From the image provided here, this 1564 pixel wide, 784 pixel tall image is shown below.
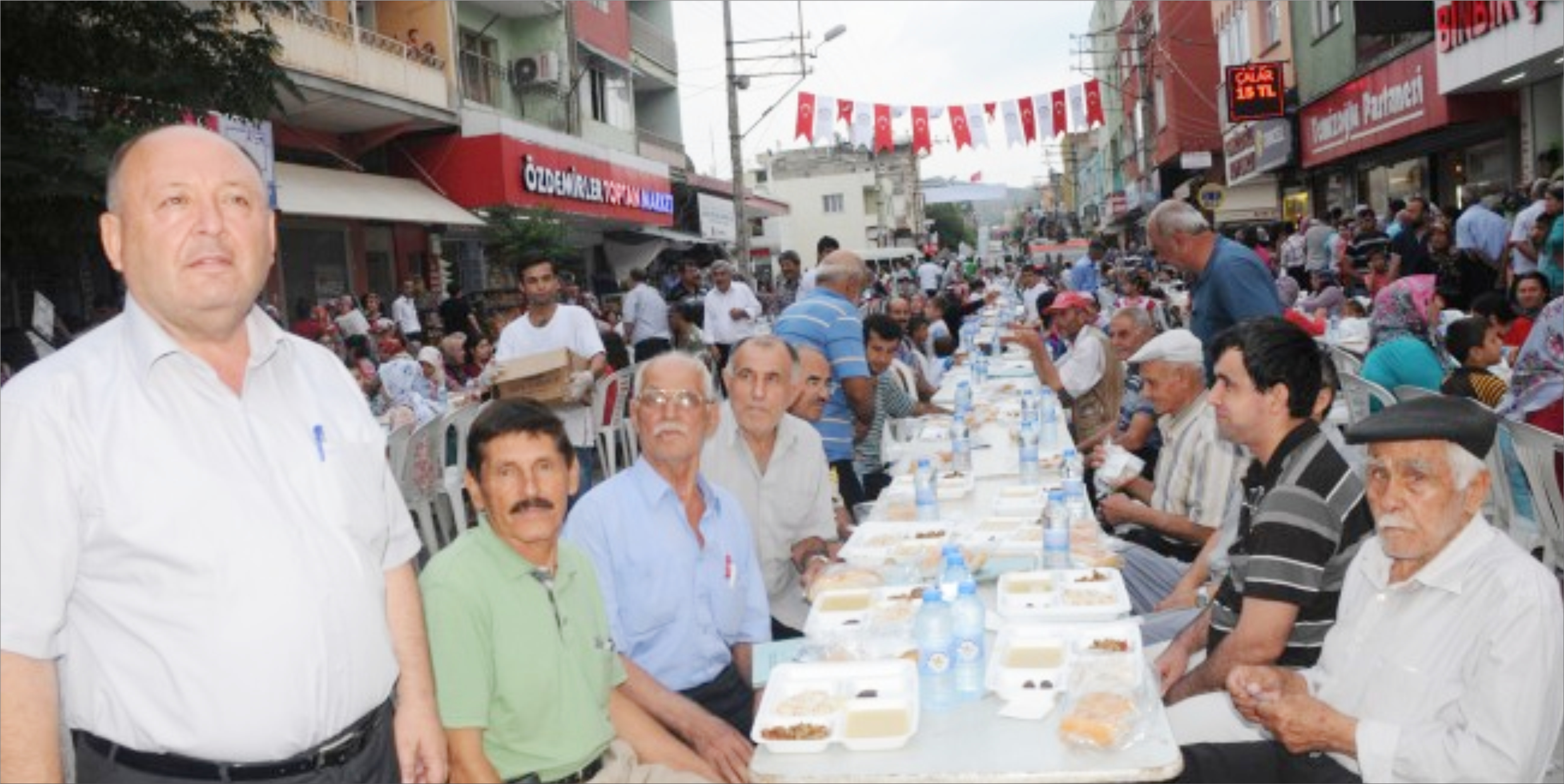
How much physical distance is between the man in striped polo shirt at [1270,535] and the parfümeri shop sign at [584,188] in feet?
55.7

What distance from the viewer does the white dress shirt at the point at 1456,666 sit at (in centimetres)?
257

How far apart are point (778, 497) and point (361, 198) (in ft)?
41.1

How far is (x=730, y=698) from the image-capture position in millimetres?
3811

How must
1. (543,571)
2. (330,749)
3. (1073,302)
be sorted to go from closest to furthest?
(330,749)
(543,571)
(1073,302)

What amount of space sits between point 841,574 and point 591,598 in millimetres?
1145

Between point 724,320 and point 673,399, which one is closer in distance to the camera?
point 673,399

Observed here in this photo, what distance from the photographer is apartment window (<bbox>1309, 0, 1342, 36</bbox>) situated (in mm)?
19984

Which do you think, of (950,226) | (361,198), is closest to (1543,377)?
(361,198)

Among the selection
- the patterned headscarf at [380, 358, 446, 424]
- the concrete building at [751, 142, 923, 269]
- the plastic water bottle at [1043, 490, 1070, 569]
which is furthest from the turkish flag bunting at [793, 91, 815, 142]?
the concrete building at [751, 142, 923, 269]

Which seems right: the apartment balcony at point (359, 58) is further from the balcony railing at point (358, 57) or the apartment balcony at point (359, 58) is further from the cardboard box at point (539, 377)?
the cardboard box at point (539, 377)

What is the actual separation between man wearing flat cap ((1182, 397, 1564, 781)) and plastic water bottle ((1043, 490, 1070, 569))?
1002 millimetres

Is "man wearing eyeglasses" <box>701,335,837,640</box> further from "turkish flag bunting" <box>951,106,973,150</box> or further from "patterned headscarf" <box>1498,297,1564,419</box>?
"turkish flag bunting" <box>951,106,973,150</box>

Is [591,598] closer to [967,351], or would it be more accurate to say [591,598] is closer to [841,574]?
[841,574]

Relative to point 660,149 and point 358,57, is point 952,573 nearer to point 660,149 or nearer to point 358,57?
point 358,57
